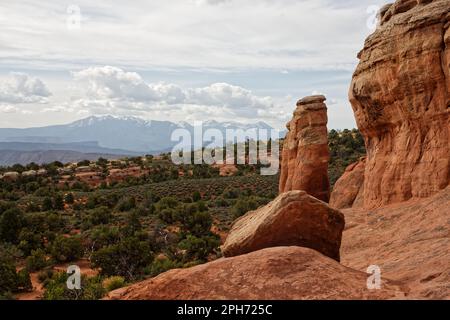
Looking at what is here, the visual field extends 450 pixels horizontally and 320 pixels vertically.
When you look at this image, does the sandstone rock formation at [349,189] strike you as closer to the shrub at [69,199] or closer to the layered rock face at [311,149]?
the layered rock face at [311,149]

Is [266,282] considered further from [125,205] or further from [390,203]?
[125,205]

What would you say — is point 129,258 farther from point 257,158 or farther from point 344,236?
point 257,158

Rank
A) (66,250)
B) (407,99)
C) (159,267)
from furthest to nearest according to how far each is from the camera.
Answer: (66,250) → (159,267) → (407,99)

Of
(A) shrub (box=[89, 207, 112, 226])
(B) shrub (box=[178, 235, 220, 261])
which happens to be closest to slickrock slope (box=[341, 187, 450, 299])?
(B) shrub (box=[178, 235, 220, 261])

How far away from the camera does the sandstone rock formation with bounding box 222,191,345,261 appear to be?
12.7 meters

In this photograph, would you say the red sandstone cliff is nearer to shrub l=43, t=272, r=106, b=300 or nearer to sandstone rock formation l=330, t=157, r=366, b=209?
sandstone rock formation l=330, t=157, r=366, b=209

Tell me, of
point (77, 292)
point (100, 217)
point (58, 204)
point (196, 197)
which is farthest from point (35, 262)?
point (196, 197)

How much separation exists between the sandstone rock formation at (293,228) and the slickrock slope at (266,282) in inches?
75.2

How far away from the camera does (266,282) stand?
9.77 m

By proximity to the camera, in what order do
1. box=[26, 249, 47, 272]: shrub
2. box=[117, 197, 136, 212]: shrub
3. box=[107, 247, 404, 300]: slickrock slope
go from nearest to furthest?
box=[107, 247, 404, 300]: slickrock slope < box=[26, 249, 47, 272]: shrub < box=[117, 197, 136, 212]: shrub

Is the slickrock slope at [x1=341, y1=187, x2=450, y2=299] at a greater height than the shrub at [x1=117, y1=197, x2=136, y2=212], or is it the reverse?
the slickrock slope at [x1=341, y1=187, x2=450, y2=299]

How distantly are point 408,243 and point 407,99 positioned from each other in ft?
25.7

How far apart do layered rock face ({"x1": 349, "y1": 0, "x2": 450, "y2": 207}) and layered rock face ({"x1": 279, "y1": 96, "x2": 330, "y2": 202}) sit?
24.0 feet

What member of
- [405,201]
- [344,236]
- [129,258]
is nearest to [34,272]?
[129,258]
